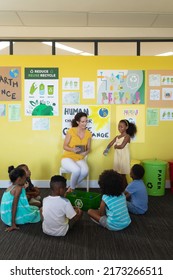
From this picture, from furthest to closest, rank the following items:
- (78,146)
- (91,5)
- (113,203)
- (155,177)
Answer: (78,146), (155,177), (91,5), (113,203)

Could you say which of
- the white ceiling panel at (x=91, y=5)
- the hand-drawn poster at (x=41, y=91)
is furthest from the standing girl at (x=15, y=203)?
the white ceiling panel at (x=91, y=5)

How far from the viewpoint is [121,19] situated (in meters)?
5.09

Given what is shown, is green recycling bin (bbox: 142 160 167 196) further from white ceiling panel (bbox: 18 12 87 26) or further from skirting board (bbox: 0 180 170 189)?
white ceiling panel (bbox: 18 12 87 26)

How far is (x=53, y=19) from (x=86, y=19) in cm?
58

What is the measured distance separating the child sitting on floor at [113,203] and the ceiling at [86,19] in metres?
2.82

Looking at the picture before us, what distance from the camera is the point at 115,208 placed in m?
→ 3.17

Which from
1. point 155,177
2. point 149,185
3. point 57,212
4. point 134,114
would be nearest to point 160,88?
point 134,114

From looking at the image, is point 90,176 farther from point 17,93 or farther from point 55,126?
point 17,93

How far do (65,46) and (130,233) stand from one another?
3.73 metres

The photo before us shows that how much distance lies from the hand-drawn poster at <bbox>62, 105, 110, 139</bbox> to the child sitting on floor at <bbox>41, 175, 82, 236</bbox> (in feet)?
7.38

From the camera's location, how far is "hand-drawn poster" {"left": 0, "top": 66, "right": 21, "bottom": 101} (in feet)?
17.0

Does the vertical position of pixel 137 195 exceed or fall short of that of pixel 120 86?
it falls short

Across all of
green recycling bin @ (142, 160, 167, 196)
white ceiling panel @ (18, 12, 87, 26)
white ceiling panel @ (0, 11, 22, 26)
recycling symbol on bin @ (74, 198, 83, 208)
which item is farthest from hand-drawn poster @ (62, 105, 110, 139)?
white ceiling panel @ (0, 11, 22, 26)

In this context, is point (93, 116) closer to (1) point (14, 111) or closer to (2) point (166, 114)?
(2) point (166, 114)
